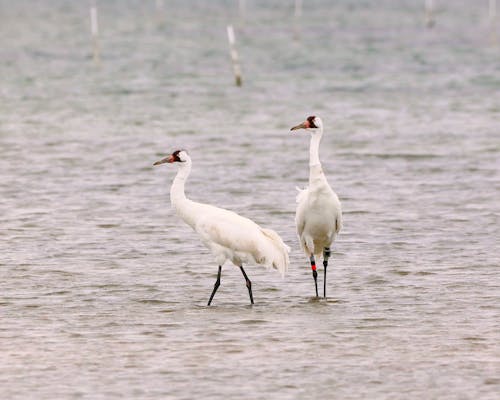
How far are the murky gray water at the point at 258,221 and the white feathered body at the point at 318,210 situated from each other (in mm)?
865

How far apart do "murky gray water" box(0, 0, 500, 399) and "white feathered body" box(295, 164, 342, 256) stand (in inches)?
34.1

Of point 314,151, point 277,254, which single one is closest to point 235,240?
point 277,254

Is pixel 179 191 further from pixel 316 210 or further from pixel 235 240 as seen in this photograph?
pixel 316 210

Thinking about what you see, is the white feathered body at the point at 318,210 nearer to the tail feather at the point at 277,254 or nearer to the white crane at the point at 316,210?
the white crane at the point at 316,210

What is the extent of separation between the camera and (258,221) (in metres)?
26.1

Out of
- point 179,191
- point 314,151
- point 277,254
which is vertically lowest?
point 277,254

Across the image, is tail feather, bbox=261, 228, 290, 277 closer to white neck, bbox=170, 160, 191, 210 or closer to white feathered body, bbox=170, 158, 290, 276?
white feathered body, bbox=170, 158, 290, 276

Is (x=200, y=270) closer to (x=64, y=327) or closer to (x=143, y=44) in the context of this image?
(x=64, y=327)

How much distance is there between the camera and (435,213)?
87.2 feet

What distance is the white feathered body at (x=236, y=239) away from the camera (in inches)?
717

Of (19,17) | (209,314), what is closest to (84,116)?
(209,314)

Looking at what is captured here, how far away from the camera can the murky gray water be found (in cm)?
1569

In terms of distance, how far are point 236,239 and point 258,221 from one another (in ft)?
25.8

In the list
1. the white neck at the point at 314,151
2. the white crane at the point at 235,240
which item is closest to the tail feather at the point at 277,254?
the white crane at the point at 235,240
